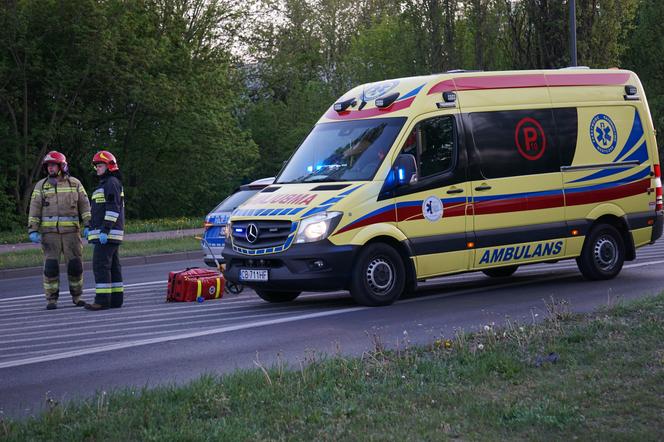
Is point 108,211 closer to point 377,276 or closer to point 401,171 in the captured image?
point 377,276

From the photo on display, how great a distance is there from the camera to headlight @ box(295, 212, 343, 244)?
11.3 meters

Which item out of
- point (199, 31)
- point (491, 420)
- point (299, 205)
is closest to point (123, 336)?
point (299, 205)

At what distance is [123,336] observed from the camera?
33.4 ft

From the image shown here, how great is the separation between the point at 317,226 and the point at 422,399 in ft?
17.6

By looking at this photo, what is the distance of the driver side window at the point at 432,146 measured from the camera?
1210cm

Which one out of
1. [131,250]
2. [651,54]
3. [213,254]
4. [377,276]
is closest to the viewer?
[377,276]

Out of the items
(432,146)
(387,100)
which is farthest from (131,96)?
(432,146)

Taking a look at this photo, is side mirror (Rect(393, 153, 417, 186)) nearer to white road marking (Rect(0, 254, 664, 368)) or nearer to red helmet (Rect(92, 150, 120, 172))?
white road marking (Rect(0, 254, 664, 368))

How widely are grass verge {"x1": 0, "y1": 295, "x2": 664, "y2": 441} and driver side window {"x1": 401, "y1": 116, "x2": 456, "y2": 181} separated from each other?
15.0ft

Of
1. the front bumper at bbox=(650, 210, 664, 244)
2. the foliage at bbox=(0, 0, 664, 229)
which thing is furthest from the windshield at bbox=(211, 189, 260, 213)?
the foliage at bbox=(0, 0, 664, 229)

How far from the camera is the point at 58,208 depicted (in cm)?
1320

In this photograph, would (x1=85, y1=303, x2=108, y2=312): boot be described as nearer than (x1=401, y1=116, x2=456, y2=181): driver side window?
No

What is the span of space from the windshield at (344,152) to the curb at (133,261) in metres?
9.58

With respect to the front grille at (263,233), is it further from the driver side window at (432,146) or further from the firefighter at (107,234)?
the firefighter at (107,234)
